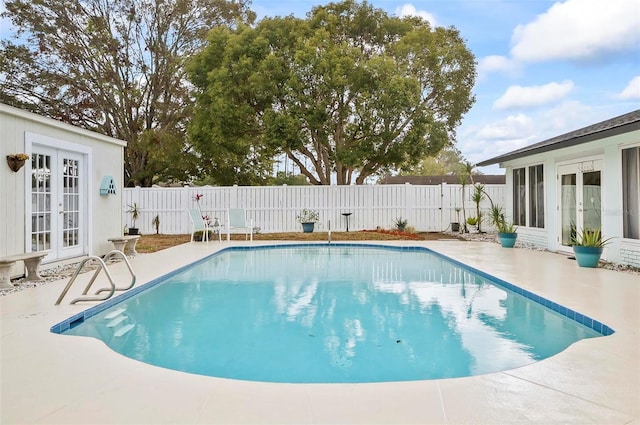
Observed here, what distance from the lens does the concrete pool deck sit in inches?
91.2

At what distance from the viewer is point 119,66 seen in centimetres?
1927

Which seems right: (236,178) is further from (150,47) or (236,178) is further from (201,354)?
(201,354)

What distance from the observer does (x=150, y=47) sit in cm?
1934

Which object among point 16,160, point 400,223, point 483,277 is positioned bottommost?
point 483,277

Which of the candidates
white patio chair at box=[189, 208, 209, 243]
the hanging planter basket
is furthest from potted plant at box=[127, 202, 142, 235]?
the hanging planter basket

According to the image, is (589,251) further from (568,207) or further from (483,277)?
(568,207)

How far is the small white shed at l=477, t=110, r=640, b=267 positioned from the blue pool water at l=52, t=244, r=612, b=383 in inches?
99.5

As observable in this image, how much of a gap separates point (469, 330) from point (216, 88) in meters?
12.5

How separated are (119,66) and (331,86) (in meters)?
10.3

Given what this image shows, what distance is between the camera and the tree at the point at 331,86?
14.1 meters

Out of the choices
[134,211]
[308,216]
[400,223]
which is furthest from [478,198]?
[134,211]

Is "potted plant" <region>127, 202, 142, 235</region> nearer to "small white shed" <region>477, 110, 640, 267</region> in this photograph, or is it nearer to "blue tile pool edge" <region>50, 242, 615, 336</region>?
"blue tile pool edge" <region>50, 242, 615, 336</region>

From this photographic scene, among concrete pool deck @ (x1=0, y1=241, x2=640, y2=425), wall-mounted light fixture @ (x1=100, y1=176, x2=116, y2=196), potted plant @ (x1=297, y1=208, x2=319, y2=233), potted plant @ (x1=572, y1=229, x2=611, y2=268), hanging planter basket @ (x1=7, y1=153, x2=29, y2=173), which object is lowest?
concrete pool deck @ (x1=0, y1=241, x2=640, y2=425)

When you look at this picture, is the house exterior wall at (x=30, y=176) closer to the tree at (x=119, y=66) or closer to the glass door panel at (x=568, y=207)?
the tree at (x=119, y=66)
